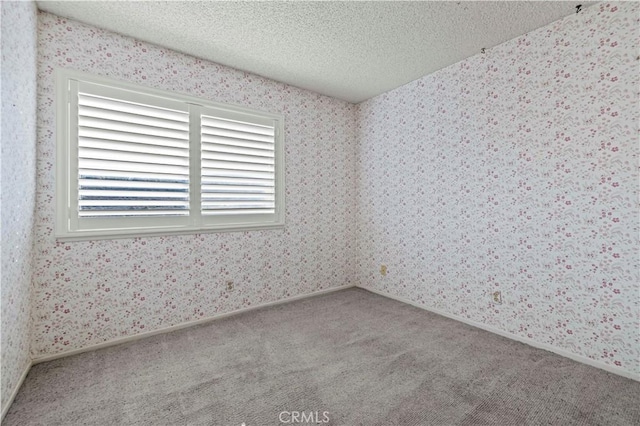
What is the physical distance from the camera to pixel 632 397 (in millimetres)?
1651

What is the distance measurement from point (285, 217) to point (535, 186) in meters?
2.34

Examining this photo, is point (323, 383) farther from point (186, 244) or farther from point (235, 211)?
point (235, 211)

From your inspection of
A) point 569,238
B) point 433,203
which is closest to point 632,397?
point 569,238

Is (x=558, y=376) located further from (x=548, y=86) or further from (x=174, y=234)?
(x=174, y=234)

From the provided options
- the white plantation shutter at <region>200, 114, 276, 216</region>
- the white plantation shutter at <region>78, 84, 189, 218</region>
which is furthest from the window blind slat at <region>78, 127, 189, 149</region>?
the white plantation shutter at <region>200, 114, 276, 216</region>

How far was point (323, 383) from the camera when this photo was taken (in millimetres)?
1782

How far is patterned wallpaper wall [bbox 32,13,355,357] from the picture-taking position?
2061mm

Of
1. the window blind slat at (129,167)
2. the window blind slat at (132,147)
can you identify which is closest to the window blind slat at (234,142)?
the window blind slat at (132,147)

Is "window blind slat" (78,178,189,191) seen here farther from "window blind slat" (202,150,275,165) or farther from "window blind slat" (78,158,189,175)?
"window blind slat" (202,150,275,165)

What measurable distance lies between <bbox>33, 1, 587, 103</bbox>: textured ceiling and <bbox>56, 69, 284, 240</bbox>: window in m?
0.45

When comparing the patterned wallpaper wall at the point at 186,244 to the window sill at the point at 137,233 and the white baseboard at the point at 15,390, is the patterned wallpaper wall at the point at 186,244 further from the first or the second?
the white baseboard at the point at 15,390

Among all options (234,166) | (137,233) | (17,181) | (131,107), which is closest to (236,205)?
(234,166)

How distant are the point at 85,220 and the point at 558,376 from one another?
3518mm
